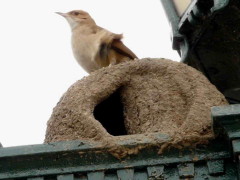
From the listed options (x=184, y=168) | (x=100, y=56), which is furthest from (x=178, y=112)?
(x=100, y=56)

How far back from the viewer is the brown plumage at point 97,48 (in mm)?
9719

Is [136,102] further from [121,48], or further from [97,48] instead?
[97,48]

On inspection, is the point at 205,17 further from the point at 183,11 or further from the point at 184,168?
the point at 184,168

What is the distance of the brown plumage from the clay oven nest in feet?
3.34

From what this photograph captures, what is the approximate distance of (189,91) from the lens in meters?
8.20

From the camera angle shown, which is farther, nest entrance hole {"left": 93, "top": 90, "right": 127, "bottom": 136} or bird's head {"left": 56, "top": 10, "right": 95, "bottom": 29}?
bird's head {"left": 56, "top": 10, "right": 95, "bottom": 29}

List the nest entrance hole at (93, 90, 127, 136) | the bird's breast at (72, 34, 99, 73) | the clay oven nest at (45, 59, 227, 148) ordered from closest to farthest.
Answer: the clay oven nest at (45, 59, 227, 148) < the nest entrance hole at (93, 90, 127, 136) < the bird's breast at (72, 34, 99, 73)

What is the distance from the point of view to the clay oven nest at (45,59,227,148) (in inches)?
310

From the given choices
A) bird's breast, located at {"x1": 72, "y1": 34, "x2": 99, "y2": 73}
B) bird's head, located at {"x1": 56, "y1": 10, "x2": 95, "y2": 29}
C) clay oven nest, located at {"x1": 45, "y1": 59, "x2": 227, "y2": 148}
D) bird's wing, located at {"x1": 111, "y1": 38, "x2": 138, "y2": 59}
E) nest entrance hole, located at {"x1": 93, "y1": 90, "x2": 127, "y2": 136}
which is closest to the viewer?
clay oven nest, located at {"x1": 45, "y1": 59, "x2": 227, "y2": 148}

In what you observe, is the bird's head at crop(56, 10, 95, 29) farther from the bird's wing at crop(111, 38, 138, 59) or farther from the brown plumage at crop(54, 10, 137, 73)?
the bird's wing at crop(111, 38, 138, 59)

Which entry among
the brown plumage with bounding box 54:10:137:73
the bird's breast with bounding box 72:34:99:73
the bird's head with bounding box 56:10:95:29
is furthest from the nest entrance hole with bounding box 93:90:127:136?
the bird's head with bounding box 56:10:95:29

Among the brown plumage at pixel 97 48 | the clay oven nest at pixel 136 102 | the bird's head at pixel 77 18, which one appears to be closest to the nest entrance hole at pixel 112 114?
the clay oven nest at pixel 136 102

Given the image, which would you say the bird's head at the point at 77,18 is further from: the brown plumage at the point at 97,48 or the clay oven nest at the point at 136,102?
the clay oven nest at the point at 136,102

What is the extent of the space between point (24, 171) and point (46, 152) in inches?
7.5
